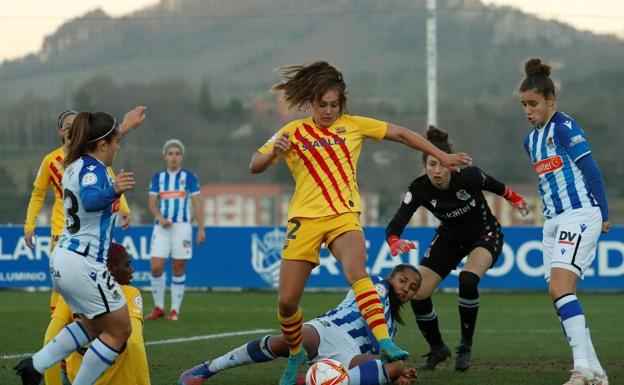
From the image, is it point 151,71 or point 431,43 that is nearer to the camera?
point 431,43

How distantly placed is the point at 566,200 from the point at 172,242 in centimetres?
769

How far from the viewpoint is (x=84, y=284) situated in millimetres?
6742

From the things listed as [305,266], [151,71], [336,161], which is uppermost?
[151,71]

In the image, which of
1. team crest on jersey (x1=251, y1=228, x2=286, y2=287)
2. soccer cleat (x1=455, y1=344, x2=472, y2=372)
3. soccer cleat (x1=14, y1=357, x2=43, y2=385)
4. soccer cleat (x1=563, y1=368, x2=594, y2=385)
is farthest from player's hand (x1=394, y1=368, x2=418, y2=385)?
team crest on jersey (x1=251, y1=228, x2=286, y2=287)

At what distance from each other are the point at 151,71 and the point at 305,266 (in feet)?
53.1

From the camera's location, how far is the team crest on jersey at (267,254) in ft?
61.1

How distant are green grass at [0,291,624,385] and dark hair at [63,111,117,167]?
210 cm

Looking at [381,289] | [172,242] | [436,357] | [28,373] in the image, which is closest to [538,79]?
[381,289]

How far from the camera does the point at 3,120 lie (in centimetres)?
2217

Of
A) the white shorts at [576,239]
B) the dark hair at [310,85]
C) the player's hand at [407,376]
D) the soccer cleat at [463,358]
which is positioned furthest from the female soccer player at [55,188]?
the white shorts at [576,239]

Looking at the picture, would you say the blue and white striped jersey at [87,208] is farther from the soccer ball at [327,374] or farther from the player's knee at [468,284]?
the player's knee at [468,284]

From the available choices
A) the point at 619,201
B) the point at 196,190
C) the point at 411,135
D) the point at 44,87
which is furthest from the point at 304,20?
the point at 411,135

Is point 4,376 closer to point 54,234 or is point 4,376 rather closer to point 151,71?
point 54,234

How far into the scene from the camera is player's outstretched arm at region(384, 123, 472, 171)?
305 inches
